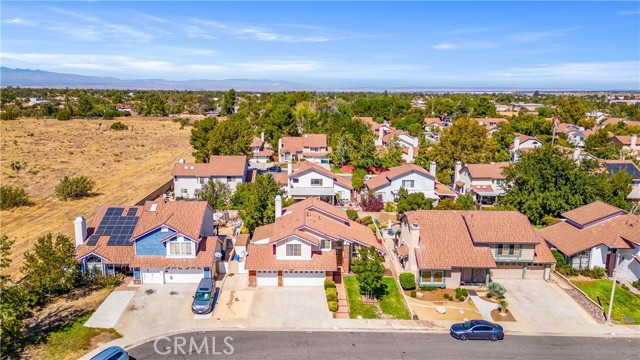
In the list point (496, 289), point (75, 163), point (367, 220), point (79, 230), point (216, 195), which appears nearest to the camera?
point (496, 289)

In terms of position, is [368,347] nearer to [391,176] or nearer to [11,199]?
[391,176]

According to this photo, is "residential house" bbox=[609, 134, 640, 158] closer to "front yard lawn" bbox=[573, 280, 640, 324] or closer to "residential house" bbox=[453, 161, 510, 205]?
"residential house" bbox=[453, 161, 510, 205]

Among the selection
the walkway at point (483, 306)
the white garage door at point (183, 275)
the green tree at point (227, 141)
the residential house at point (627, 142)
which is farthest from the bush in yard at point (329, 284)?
the residential house at point (627, 142)

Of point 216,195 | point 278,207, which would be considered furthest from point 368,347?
point 216,195

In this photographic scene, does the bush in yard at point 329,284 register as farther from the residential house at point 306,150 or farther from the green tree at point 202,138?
the residential house at point 306,150

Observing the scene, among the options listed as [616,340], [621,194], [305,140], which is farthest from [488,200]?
[305,140]

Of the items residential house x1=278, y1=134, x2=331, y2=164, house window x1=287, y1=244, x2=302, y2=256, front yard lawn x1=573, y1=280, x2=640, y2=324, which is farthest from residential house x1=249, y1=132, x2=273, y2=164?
front yard lawn x1=573, y1=280, x2=640, y2=324
